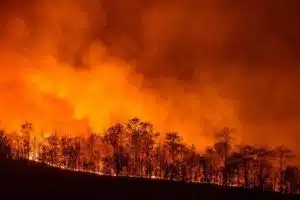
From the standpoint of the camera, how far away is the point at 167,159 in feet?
397

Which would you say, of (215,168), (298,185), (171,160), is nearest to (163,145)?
(171,160)

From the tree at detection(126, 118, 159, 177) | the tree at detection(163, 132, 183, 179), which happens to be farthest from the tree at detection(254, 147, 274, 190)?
the tree at detection(126, 118, 159, 177)

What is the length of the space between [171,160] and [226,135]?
1394 centimetres

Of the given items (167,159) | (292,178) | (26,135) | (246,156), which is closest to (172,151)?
(167,159)

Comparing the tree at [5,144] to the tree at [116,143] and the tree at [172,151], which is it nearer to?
the tree at [116,143]

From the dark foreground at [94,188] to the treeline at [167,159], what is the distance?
28007mm

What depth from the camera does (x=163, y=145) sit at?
397 ft

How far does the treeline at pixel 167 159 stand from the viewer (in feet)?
383

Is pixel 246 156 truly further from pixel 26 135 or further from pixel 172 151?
pixel 26 135

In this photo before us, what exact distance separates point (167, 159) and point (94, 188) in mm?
48038

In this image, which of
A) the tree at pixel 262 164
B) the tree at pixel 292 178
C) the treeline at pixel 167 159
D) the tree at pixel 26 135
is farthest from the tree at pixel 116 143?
the tree at pixel 292 178

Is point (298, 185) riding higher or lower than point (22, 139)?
lower

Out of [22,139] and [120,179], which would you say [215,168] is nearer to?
[120,179]

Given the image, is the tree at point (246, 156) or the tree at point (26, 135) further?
the tree at point (26, 135)
